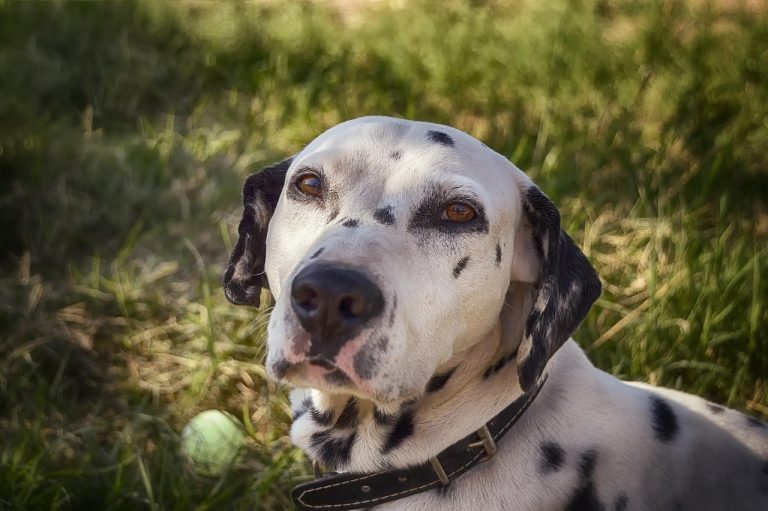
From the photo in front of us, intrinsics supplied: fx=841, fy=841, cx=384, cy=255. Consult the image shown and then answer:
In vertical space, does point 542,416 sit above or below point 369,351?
below

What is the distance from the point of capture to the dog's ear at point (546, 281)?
2.46m

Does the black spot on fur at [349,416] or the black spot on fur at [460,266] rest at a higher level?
the black spot on fur at [460,266]

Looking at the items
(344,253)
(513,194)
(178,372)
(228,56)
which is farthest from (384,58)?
(344,253)

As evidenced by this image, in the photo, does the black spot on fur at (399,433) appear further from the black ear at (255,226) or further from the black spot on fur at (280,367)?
the black ear at (255,226)

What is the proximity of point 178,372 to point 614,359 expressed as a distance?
2.12 metres

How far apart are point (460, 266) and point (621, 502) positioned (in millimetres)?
885

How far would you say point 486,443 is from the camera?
244cm

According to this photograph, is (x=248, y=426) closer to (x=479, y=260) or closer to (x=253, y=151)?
(x=479, y=260)

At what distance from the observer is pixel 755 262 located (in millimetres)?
4039

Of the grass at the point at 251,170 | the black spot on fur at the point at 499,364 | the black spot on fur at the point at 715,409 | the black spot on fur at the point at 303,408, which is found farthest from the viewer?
the grass at the point at 251,170

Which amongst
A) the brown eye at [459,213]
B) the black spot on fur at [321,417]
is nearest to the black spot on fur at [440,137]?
the brown eye at [459,213]

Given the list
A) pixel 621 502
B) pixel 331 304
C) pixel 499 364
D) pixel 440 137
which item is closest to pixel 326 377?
pixel 331 304

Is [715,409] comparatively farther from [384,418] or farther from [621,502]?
[384,418]

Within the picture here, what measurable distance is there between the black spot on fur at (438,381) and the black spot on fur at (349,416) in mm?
244
